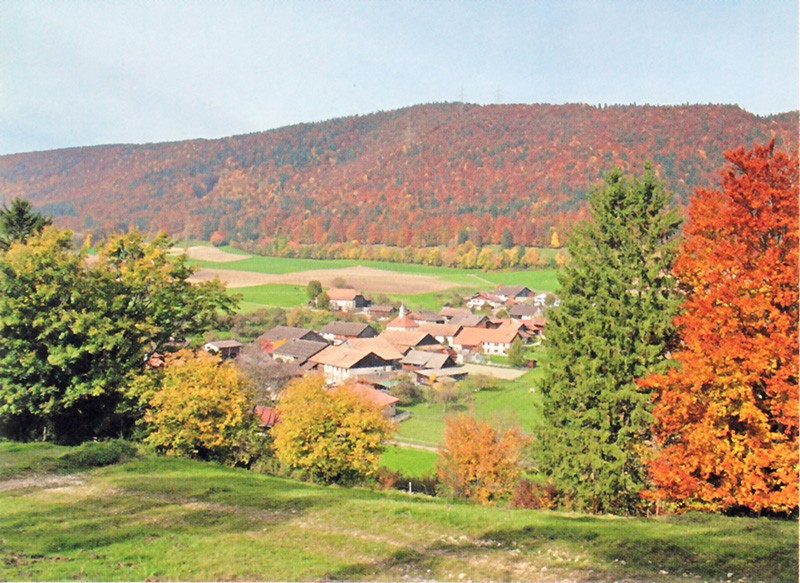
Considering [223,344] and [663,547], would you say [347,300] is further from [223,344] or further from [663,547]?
[663,547]

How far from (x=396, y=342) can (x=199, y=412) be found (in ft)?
201

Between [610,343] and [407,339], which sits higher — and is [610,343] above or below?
above

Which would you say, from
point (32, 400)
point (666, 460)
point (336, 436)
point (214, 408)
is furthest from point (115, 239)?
point (666, 460)

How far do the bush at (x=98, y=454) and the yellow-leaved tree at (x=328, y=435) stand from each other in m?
4.64

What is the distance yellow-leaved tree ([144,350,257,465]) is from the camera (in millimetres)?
20516

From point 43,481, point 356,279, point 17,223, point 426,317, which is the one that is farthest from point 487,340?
point 43,481

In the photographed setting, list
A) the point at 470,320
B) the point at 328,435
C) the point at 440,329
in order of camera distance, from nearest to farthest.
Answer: the point at 328,435 → the point at 440,329 → the point at 470,320

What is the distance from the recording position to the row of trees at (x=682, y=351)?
42.6 feet

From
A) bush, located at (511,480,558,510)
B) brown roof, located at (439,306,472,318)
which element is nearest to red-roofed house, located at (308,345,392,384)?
brown roof, located at (439,306,472,318)

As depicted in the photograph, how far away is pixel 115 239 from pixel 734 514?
21.6 m

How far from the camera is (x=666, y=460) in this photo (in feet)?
50.0

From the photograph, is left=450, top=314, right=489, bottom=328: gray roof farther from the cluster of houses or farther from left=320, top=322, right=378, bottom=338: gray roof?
left=320, top=322, right=378, bottom=338: gray roof

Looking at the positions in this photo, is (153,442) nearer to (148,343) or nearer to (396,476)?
→ (148,343)

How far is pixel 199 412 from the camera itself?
20.6 meters
